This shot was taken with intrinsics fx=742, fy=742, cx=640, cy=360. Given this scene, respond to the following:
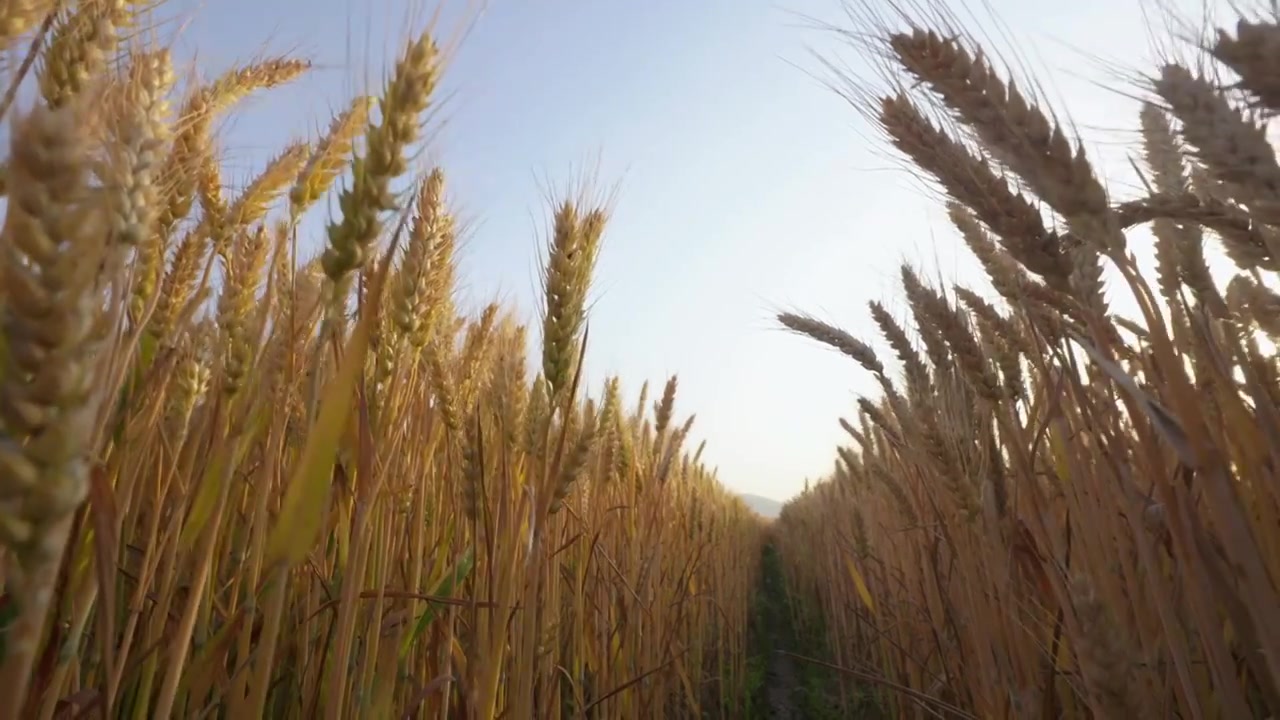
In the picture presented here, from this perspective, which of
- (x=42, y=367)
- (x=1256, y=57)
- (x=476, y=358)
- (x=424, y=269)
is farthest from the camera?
(x=476, y=358)

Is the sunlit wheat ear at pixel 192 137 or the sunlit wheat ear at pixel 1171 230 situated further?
the sunlit wheat ear at pixel 1171 230

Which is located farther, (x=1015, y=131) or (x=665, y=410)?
(x=665, y=410)

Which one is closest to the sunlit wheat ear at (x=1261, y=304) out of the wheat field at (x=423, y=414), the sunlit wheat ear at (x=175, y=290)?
the wheat field at (x=423, y=414)

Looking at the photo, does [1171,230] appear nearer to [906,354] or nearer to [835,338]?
[906,354]

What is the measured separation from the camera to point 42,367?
1.53ft

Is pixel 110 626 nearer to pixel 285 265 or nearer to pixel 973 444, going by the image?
pixel 285 265

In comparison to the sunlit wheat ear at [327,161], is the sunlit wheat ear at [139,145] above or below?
below

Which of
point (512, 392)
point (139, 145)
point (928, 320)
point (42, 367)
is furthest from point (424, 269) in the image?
point (928, 320)

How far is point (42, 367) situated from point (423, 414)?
→ 1.33 metres

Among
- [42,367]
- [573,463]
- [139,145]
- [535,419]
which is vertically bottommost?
[42,367]

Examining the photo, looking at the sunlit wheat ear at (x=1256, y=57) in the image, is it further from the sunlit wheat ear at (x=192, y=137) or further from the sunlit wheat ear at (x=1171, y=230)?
the sunlit wheat ear at (x=192, y=137)

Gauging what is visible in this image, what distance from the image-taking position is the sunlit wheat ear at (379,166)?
2.76ft

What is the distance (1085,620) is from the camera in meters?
0.88

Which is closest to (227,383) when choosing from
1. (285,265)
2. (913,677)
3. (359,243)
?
(359,243)
